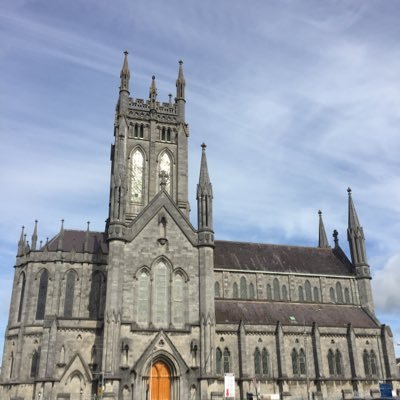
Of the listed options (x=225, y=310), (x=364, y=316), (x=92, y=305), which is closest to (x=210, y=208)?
(x=225, y=310)

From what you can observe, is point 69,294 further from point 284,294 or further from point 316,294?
point 316,294

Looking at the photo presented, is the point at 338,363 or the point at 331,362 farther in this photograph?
the point at 338,363

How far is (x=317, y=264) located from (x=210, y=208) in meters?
20.7

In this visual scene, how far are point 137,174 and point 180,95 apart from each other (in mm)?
13672

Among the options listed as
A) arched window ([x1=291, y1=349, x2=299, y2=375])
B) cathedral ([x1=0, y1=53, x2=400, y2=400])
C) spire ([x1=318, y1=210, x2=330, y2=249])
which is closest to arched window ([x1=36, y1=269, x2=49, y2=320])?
cathedral ([x1=0, y1=53, x2=400, y2=400])

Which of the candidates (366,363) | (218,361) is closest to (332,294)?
(366,363)

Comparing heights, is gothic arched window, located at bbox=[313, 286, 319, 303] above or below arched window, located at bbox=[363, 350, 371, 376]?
above

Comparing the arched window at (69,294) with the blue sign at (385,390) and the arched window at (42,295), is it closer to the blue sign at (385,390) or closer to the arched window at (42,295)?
the arched window at (42,295)

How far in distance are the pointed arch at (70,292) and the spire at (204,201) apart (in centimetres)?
1437

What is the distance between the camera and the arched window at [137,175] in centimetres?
5553

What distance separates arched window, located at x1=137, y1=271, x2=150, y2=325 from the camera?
40281mm

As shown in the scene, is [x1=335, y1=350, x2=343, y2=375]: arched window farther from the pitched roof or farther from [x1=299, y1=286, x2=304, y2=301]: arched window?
the pitched roof

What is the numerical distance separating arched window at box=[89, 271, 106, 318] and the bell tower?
8048mm

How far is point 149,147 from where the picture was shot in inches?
2280
